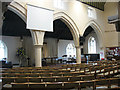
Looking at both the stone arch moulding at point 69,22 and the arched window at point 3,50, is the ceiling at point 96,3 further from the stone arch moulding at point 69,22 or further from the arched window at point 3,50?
the arched window at point 3,50

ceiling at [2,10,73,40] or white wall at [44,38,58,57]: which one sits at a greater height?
ceiling at [2,10,73,40]

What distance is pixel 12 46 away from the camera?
50.8ft

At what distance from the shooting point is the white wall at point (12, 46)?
50.1 ft

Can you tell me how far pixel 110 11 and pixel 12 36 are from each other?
12.7 m

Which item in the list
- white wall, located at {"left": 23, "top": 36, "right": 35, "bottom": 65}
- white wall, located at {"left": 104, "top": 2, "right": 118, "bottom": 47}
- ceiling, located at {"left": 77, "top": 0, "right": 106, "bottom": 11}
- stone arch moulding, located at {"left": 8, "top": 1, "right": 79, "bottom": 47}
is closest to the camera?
stone arch moulding, located at {"left": 8, "top": 1, "right": 79, "bottom": 47}

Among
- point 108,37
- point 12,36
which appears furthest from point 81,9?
point 12,36

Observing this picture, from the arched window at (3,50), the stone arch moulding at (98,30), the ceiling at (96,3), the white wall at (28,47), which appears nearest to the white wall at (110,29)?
the ceiling at (96,3)

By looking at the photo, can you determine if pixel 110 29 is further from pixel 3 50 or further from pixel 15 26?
pixel 3 50

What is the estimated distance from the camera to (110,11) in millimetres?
17609

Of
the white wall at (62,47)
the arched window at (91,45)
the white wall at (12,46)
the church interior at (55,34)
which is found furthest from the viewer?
the arched window at (91,45)

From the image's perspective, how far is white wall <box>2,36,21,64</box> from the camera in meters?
15.3

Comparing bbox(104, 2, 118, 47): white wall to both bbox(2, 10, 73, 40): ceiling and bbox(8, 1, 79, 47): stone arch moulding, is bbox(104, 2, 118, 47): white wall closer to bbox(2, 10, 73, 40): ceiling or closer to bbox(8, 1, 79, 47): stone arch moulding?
bbox(2, 10, 73, 40): ceiling

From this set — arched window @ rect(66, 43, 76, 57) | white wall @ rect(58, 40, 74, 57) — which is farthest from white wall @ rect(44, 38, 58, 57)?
arched window @ rect(66, 43, 76, 57)

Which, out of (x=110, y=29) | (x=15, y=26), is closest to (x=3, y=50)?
(x=15, y=26)
